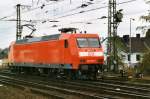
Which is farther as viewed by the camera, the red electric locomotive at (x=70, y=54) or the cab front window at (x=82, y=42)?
the cab front window at (x=82, y=42)

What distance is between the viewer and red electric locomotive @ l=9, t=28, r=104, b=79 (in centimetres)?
3180

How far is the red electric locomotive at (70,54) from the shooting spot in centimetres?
3180

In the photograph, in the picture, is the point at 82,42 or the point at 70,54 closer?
the point at 70,54

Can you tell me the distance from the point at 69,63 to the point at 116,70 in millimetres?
10965

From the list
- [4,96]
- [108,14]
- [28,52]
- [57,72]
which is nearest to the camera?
[4,96]

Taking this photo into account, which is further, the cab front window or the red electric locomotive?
the cab front window

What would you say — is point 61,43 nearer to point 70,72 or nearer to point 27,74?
point 70,72

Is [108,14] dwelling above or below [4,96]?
above

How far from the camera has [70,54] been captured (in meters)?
32.0

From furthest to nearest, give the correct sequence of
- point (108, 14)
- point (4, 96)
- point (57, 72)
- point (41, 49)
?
Result: 1. point (108, 14)
2. point (41, 49)
3. point (57, 72)
4. point (4, 96)

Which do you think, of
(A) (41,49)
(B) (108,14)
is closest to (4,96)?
(A) (41,49)

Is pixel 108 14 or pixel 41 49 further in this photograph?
pixel 108 14

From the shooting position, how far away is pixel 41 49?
3756 cm

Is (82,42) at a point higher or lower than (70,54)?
higher
